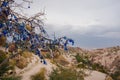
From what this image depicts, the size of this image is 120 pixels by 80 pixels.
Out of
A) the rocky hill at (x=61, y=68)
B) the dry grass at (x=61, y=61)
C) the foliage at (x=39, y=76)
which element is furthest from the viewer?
the dry grass at (x=61, y=61)

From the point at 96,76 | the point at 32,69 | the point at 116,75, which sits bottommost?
the point at 116,75

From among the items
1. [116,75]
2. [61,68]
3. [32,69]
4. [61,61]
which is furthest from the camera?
[116,75]

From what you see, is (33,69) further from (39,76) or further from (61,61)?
(61,61)

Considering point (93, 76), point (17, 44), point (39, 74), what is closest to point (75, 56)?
point (93, 76)

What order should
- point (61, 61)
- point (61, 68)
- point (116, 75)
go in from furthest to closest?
point (116, 75) → point (61, 61) → point (61, 68)

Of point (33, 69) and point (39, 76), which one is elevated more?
point (33, 69)

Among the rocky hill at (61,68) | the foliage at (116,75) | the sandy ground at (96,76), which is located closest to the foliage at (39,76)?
the rocky hill at (61,68)

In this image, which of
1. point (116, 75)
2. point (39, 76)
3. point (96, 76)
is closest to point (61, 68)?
point (39, 76)

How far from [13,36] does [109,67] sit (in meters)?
37.2

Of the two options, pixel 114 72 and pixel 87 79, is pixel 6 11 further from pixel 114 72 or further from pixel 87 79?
pixel 114 72

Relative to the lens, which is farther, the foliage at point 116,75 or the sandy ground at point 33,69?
the foliage at point 116,75

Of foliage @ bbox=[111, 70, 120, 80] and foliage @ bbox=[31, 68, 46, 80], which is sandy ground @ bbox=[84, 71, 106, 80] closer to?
foliage @ bbox=[111, 70, 120, 80]

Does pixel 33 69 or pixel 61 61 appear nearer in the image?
pixel 33 69

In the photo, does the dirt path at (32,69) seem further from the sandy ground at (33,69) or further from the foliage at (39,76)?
the foliage at (39,76)
